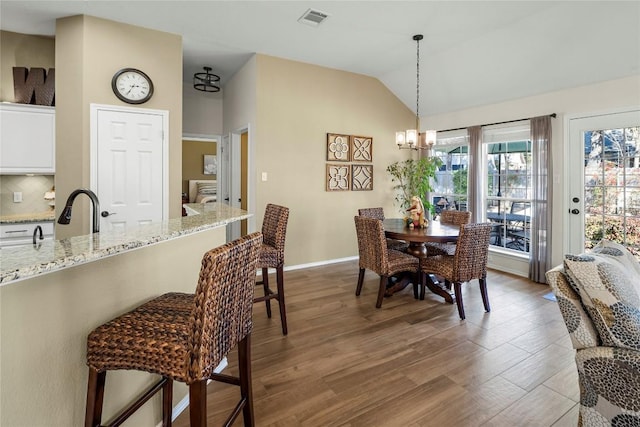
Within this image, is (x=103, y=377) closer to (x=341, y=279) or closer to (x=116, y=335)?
(x=116, y=335)

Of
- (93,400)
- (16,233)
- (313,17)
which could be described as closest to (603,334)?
(93,400)

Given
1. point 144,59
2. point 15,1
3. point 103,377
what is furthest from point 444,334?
point 15,1

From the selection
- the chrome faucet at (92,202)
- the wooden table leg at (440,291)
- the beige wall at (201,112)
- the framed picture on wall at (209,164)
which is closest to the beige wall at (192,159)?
the framed picture on wall at (209,164)

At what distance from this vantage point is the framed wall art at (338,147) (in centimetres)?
490

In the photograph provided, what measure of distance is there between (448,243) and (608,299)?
2.85 metres

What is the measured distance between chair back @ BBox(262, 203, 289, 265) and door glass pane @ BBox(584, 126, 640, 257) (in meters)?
3.61

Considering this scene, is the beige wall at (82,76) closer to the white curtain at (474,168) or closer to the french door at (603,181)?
the white curtain at (474,168)

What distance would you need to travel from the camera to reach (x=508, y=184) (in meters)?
4.65

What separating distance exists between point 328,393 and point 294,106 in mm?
3758

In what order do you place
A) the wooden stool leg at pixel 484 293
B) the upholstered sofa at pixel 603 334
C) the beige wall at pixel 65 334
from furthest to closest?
the wooden stool leg at pixel 484 293 → the upholstered sofa at pixel 603 334 → the beige wall at pixel 65 334

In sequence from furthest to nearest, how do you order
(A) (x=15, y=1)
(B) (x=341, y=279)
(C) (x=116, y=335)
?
(B) (x=341, y=279) < (A) (x=15, y=1) < (C) (x=116, y=335)

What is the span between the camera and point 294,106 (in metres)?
4.60

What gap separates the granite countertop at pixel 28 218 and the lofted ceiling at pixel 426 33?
6.80ft

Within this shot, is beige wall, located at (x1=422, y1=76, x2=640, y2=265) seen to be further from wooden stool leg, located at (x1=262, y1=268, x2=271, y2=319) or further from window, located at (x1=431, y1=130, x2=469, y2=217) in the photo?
wooden stool leg, located at (x1=262, y1=268, x2=271, y2=319)
